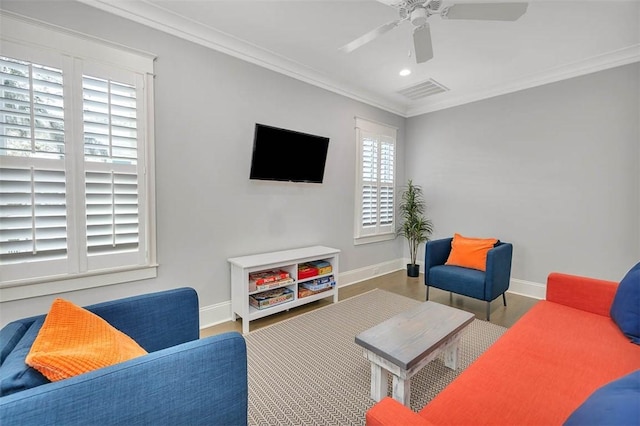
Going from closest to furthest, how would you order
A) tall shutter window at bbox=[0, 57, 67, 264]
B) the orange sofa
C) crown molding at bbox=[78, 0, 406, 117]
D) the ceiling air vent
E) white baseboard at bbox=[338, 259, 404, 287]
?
the orange sofa < tall shutter window at bbox=[0, 57, 67, 264] < crown molding at bbox=[78, 0, 406, 117] < the ceiling air vent < white baseboard at bbox=[338, 259, 404, 287]

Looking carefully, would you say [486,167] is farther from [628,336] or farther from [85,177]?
[85,177]

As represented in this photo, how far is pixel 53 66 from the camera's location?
74.5 inches

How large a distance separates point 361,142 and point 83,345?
12.1 feet

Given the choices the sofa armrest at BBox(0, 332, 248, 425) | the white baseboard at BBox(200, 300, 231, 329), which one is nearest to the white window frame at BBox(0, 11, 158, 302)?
the white baseboard at BBox(200, 300, 231, 329)

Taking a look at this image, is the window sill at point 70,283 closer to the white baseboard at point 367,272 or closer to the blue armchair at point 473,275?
the white baseboard at point 367,272

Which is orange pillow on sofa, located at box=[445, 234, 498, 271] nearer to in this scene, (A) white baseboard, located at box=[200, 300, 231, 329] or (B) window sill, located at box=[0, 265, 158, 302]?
(A) white baseboard, located at box=[200, 300, 231, 329]

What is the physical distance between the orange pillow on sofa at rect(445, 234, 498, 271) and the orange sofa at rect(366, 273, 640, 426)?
1.12 metres

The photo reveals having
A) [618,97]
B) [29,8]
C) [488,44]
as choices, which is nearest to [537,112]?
[618,97]

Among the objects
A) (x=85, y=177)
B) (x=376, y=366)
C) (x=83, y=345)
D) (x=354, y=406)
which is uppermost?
(x=85, y=177)

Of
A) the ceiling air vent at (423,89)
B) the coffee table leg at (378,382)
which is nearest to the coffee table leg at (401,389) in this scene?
the coffee table leg at (378,382)

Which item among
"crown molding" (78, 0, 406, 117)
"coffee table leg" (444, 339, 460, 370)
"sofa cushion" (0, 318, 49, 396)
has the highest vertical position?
"crown molding" (78, 0, 406, 117)

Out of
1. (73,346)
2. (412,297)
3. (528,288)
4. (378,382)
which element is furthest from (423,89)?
(73,346)

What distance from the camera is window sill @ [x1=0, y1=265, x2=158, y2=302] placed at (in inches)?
71.7

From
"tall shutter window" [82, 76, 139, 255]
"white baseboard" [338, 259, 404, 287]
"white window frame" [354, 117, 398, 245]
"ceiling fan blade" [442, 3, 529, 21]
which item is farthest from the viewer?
"white window frame" [354, 117, 398, 245]
